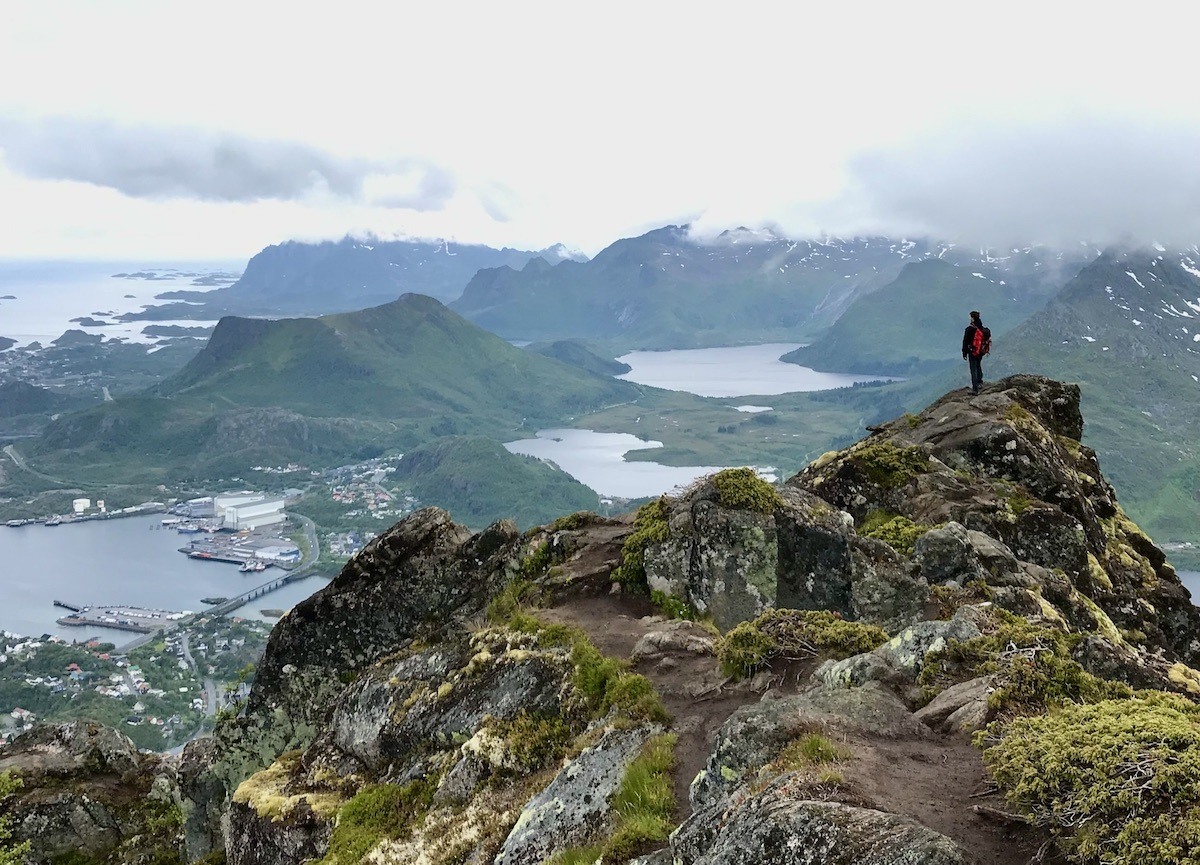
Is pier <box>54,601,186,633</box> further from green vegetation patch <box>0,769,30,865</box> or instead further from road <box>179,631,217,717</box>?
green vegetation patch <box>0,769,30,865</box>

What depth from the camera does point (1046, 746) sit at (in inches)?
303

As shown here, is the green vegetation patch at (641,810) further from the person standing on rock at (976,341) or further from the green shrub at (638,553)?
the person standing on rock at (976,341)

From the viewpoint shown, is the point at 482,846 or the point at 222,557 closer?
the point at 482,846

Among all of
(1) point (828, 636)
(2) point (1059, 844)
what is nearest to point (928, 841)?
(2) point (1059, 844)

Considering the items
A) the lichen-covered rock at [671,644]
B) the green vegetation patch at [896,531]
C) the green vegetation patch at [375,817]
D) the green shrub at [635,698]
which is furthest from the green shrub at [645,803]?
the green vegetation patch at [896,531]

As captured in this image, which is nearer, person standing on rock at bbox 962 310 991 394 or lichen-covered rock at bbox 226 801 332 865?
lichen-covered rock at bbox 226 801 332 865

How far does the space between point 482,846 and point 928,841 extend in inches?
272

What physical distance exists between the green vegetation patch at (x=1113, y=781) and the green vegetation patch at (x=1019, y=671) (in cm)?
163

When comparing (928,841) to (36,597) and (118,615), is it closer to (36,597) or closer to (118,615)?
(118,615)

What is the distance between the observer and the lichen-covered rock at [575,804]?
1034 cm

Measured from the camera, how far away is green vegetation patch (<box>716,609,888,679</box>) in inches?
515

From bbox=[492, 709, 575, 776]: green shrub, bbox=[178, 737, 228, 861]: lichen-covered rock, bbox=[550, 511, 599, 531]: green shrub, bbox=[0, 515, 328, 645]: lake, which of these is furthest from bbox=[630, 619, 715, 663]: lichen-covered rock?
bbox=[0, 515, 328, 645]: lake

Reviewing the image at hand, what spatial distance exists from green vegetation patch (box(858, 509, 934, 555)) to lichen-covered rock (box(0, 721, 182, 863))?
71.5 feet

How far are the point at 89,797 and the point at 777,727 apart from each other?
23.1 m
